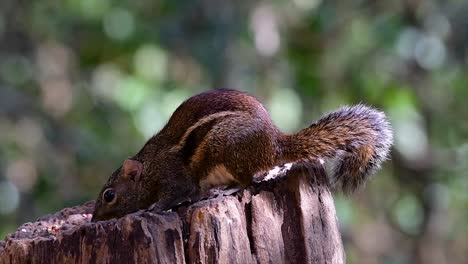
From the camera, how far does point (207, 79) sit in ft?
20.8

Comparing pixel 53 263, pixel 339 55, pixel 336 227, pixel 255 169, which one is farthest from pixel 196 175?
pixel 339 55

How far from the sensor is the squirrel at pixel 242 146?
306 centimetres

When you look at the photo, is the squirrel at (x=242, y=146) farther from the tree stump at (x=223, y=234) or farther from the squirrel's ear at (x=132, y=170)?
the tree stump at (x=223, y=234)

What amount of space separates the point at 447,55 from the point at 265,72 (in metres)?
1.25

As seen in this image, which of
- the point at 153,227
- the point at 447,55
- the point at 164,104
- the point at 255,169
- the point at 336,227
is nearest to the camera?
the point at 153,227

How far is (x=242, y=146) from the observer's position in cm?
308

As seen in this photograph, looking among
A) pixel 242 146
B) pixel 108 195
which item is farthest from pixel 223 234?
pixel 108 195

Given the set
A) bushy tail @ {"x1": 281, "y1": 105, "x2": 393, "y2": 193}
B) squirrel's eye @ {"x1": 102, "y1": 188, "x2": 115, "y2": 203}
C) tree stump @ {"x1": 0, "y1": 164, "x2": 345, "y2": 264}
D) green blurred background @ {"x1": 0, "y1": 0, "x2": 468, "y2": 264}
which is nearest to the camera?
tree stump @ {"x1": 0, "y1": 164, "x2": 345, "y2": 264}

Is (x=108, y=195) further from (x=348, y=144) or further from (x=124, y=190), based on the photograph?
(x=348, y=144)

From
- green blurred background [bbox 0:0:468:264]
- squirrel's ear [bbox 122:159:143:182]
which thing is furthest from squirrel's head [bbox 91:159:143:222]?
green blurred background [bbox 0:0:468:264]

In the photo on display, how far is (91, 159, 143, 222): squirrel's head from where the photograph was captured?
335 centimetres

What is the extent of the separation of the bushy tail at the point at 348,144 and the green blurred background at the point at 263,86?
2.53 m

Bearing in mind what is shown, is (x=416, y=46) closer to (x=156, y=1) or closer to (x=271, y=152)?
(x=156, y=1)

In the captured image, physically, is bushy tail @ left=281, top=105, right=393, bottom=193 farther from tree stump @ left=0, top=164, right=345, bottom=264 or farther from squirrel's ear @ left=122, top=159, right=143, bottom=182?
squirrel's ear @ left=122, top=159, right=143, bottom=182
